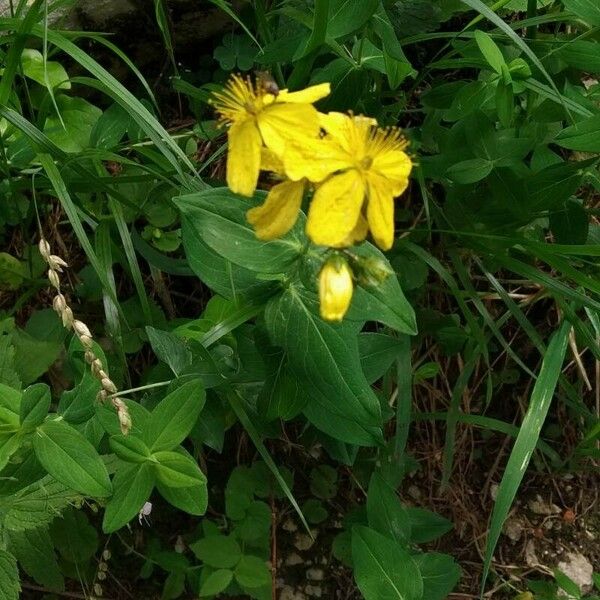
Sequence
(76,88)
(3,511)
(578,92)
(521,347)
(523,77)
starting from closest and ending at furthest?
1. (3,511)
2. (523,77)
3. (578,92)
4. (76,88)
5. (521,347)

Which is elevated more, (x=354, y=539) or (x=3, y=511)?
(x=3, y=511)

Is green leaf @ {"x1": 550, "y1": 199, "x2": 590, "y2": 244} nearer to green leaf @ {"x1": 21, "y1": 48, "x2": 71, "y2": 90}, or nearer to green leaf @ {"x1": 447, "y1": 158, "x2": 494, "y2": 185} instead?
green leaf @ {"x1": 447, "y1": 158, "x2": 494, "y2": 185}

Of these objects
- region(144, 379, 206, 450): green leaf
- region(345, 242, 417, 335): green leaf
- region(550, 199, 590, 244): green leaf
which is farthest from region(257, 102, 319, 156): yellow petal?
region(550, 199, 590, 244): green leaf

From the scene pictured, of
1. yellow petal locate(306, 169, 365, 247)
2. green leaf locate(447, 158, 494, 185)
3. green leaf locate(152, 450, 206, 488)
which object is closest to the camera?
yellow petal locate(306, 169, 365, 247)

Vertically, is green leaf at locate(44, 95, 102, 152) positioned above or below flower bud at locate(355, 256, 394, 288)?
below

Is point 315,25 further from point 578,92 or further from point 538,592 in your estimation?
point 538,592

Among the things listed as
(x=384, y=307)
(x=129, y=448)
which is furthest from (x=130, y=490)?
(x=384, y=307)

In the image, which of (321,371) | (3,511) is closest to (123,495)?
(3,511)
